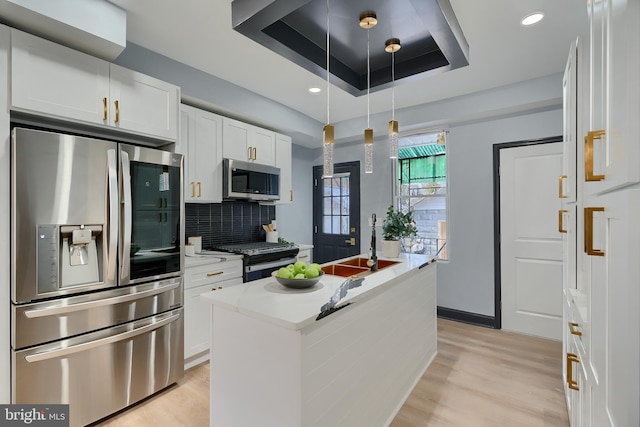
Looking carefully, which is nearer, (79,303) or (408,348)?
(79,303)

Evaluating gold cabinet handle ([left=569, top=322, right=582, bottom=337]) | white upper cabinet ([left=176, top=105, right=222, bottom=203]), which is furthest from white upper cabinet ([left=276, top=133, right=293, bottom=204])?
gold cabinet handle ([left=569, top=322, right=582, bottom=337])

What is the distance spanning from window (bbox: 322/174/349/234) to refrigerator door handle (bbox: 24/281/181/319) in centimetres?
293

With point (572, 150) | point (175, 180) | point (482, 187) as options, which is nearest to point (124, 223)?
point (175, 180)

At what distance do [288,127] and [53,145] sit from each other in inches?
101

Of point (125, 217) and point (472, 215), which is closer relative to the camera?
point (125, 217)

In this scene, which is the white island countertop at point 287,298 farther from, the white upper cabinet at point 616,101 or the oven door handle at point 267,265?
the oven door handle at point 267,265

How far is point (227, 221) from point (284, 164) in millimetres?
1056

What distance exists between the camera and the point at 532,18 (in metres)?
2.16

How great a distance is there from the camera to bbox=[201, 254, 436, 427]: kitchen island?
4.27 feet

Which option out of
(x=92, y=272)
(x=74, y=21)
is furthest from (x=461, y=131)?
(x=92, y=272)

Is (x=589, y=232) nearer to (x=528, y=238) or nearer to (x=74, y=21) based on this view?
(x=74, y=21)

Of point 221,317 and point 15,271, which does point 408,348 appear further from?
point 15,271

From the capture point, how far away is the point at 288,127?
3.99 m

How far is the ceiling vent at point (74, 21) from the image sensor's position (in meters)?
1.71
